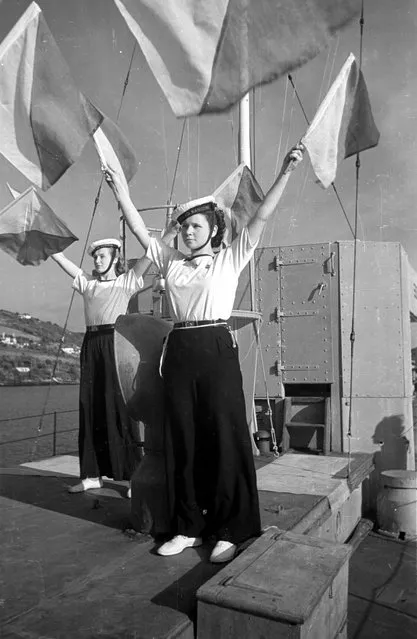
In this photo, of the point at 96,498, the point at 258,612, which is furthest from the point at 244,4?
the point at 96,498

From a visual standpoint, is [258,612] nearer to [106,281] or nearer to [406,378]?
[106,281]

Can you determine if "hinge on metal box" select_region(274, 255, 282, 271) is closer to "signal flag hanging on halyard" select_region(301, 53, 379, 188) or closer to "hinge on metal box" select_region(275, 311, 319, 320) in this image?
"hinge on metal box" select_region(275, 311, 319, 320)

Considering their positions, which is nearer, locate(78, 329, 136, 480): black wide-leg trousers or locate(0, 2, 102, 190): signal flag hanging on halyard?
locate(0, 2, 102, 190): signal flag hanging on halyard

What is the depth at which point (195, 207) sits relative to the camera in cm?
293

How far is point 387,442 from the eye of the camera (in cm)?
768

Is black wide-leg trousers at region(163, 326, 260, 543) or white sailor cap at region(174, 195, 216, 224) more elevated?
white sailor cap at region(174, 195, 216, 224)

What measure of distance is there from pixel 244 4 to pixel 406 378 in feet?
19.7

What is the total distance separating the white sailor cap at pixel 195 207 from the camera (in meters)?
2.92

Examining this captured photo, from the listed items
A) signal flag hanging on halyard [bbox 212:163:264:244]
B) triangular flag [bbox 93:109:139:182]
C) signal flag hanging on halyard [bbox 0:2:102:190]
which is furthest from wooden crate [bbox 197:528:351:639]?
signal flag hanging on halyard [bbox 212:163:264:244]

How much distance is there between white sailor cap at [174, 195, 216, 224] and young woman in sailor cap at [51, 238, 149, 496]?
1.21 meters

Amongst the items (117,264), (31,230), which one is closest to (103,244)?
(117,264)

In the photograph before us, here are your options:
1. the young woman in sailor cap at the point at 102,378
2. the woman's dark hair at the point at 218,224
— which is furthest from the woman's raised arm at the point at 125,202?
the young woman in sailor cap at the point at 102,378

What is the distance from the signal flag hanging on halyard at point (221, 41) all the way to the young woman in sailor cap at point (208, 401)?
524mm

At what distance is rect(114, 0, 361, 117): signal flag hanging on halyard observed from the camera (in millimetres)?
2844
